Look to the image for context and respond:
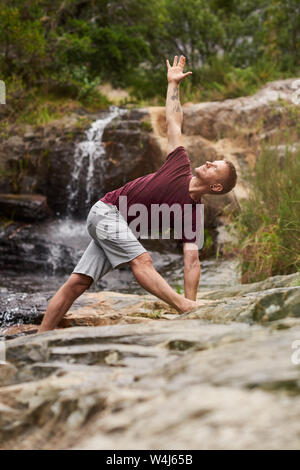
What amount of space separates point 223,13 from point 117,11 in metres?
4.38

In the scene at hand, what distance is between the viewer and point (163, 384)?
1.33 metres

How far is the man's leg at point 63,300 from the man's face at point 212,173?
0.91m

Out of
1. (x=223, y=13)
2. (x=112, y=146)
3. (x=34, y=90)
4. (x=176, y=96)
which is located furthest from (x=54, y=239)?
(x=223, y=13)

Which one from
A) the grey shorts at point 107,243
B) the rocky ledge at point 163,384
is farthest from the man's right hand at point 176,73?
the rocky ledge at point 163,384

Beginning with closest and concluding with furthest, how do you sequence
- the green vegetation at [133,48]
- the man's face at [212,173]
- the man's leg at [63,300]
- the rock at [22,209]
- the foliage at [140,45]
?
the man's leg at [63,300] → the man's face at [212,173] → the rock at [22,209] → the green vegetation at [133,48] → the foliage at [140,45]

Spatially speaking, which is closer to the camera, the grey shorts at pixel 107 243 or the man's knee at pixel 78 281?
the grey shorts at pixel 107 243

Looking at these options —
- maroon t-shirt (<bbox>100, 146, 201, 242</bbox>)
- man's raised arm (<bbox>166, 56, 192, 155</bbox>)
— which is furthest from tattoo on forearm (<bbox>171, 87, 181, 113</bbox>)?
maroon t-shirt (<bbox>100, 146, 201, 242</bbox>)

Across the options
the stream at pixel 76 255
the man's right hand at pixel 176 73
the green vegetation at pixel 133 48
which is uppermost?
the green vegetation at pixel 133 48

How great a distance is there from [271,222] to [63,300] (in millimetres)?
2561

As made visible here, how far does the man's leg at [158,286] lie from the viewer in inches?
105

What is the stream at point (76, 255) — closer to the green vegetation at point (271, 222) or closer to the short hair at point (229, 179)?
the green vegetation at point (271, 222)

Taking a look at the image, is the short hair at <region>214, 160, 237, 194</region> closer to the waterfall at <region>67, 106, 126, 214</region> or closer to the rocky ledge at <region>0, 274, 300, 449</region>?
the rocky ledge at <region>0, 274, 300, 449</region>

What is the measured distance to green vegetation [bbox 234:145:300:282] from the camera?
427cm
